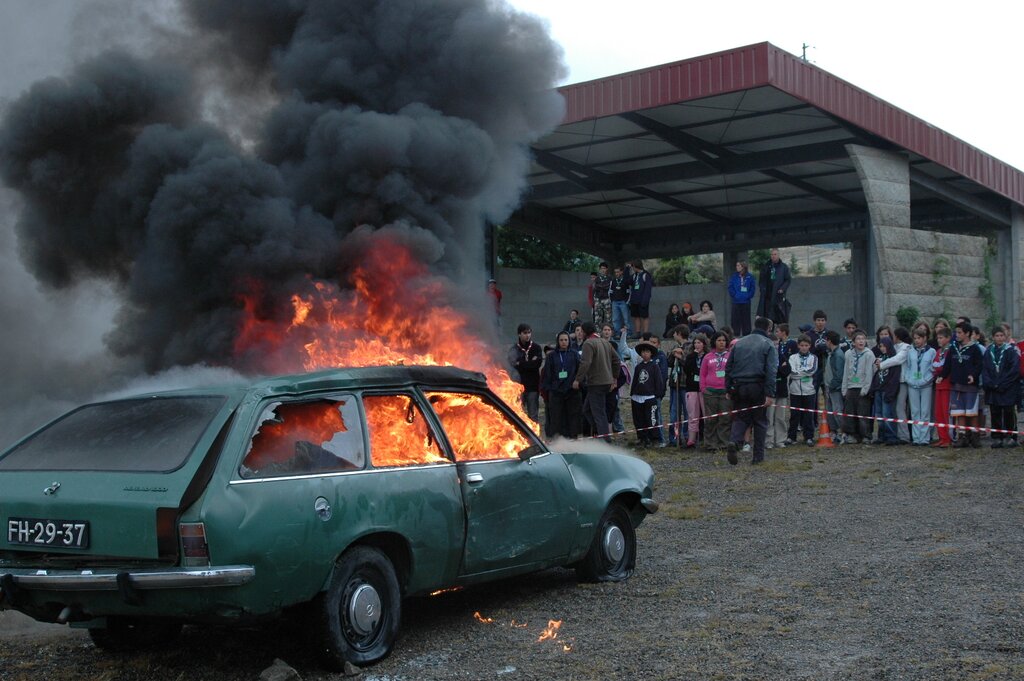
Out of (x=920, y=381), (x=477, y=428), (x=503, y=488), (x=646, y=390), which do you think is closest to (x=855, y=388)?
(x=920, y=381)

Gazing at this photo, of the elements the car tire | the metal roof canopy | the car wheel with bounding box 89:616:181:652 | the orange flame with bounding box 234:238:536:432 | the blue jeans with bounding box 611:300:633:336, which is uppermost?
the metal roof canopy

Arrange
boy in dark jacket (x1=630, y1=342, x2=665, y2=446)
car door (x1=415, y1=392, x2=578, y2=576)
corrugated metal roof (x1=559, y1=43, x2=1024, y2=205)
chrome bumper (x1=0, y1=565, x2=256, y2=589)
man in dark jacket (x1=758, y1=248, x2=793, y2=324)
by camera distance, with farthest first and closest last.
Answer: man in dark jacket (x1=758, y1=248, x2=793, y2=324) < corrugated metal roof (x1=559, y1=43, x2=1024, y2=205) < boy in dark jacket (x1=630, y1=342, x2=665, y2=446) < car door (x1=415, y1=392, x2=578, y2=576) < chrome bumper (x1=0, y1=565, x2=256, y2=589)

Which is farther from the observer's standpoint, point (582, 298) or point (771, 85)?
point (582, 298)

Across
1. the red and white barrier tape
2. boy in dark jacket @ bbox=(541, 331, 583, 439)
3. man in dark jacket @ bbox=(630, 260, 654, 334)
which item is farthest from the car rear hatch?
man in dark jacket @ bbox=(630, 260, 654, 334)

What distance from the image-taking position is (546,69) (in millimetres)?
9797

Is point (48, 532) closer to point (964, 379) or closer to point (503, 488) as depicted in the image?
point (503, 488)

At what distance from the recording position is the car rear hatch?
14.8 ft

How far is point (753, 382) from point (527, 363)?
3.51 meters

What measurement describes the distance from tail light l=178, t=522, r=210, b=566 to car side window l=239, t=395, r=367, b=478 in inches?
12.9

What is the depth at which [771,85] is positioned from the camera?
16.9 m

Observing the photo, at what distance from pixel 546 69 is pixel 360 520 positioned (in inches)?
236

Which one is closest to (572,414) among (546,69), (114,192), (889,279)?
(546,69)

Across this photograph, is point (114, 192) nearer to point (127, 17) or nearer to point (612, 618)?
point (127, 17)

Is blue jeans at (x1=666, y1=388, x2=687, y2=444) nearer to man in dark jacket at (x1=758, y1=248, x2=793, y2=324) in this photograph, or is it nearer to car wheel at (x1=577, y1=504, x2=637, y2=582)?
man in dark jacket at (x1=758, y1=248, x2=793, y2=324)
